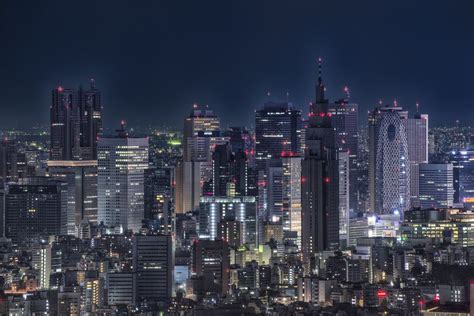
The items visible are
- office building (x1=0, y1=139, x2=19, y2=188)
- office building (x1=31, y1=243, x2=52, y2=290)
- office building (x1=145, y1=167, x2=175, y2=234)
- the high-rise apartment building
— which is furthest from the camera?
the high-rise apartment building

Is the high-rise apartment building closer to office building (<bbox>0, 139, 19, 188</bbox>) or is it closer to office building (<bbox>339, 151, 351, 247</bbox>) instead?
office building (<bbox>0, 139, 19, 188</bbox>)

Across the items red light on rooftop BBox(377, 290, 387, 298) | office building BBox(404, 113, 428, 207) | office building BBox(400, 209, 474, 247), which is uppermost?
office building BBox(404, 113, 428, 207)

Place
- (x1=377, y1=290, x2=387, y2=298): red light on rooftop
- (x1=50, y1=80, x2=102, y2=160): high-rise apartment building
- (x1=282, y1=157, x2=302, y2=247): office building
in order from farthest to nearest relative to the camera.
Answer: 1. (x1=50, y1=80, x2=102, y2=160): high-rise apartment building
2. (x1=282, y1=157, x2=302, y2=247): office building
3. (x1=377, y1=290, x2=387, y2=298): red light on rooftop

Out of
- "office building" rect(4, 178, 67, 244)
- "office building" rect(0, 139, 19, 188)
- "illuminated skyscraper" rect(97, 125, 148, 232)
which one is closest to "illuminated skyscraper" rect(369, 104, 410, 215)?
"illuminated skyscraper" rect(97, 125, 148, 232)

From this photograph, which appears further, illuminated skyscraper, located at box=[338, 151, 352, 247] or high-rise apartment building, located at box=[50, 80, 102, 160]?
high-rise apartment building, located at box=[50, 80, 102, 160]

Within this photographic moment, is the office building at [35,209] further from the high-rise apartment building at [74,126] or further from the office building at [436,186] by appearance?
the office building at [436,186]

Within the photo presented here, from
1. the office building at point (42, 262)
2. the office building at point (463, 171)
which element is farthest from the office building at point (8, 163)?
the office building at point (463, 171)

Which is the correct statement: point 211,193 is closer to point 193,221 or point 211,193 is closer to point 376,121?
point 193,221
